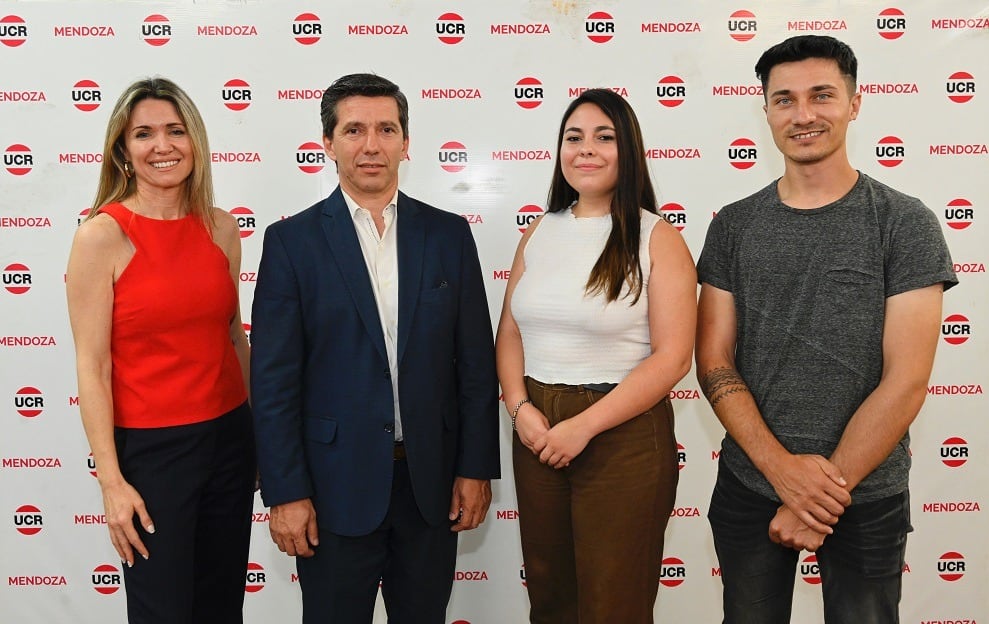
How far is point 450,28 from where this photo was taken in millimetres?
2824

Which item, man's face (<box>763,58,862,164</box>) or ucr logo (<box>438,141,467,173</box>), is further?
ucr logo (<box>438,141,467,173</box>)

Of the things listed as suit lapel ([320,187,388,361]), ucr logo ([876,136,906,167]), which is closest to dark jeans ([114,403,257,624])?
suit lapel ([320,187,388,361])

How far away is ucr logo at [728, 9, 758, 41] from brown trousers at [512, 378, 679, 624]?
5.76 feet

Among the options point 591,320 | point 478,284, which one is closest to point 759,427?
point 591,320

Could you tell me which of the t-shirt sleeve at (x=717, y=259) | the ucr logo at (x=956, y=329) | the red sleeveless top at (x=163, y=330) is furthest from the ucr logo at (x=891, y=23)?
the red sleeveless top at (x=163, y=330)

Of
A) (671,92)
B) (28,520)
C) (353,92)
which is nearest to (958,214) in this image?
(671,92)

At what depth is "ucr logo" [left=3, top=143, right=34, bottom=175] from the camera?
2.84 meters

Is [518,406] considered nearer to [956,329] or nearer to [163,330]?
[163,330]

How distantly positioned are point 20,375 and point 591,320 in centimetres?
250

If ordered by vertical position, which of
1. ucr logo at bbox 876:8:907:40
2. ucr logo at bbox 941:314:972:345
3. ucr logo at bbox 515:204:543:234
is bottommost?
ucr logo at bbox 941:314:972:345

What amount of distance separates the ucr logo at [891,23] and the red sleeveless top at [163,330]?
8.96 feet

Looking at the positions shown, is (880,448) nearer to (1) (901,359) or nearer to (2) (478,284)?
(1) (901,359)

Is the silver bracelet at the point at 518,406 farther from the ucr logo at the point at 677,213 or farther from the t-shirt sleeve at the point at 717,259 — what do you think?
the ucr logo at the point at 677,213

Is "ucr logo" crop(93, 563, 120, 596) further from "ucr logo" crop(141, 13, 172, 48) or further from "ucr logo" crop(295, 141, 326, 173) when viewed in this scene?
"ucr logo" crop(141, 13, 172, 48)
